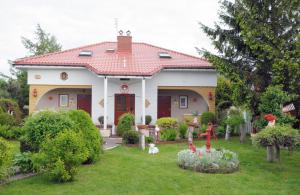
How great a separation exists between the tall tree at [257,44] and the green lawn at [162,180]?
15.6ft

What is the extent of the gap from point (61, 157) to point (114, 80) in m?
14.1

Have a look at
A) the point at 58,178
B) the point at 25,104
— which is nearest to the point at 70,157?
the point at 58,178

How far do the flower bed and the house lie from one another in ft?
31.8

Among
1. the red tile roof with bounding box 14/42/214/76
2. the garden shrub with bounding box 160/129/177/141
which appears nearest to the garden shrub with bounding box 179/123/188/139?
the garden shrub with bounding box 160/129/177/141

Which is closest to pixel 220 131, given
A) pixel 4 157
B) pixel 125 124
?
pixel 125 124

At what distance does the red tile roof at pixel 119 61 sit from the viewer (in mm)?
21719

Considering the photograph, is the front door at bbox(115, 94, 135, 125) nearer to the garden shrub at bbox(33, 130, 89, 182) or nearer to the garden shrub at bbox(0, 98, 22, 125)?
the garden shrub at bbox(0, 98, 22, 125)

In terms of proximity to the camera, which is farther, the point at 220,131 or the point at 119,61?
the point at 119,61

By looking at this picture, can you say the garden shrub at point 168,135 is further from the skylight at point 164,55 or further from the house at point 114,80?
the skylight at point 164,55

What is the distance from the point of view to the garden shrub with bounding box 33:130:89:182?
9258 mm

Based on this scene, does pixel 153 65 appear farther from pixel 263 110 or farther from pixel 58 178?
pixel 58 178

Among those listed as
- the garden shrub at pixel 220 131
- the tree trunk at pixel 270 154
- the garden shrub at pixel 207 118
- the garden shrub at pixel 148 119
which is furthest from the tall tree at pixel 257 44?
the garden shrub at pixel 148 119

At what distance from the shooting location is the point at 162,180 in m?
9.94

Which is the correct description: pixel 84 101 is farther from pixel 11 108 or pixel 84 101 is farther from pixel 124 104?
pixel 11 108
